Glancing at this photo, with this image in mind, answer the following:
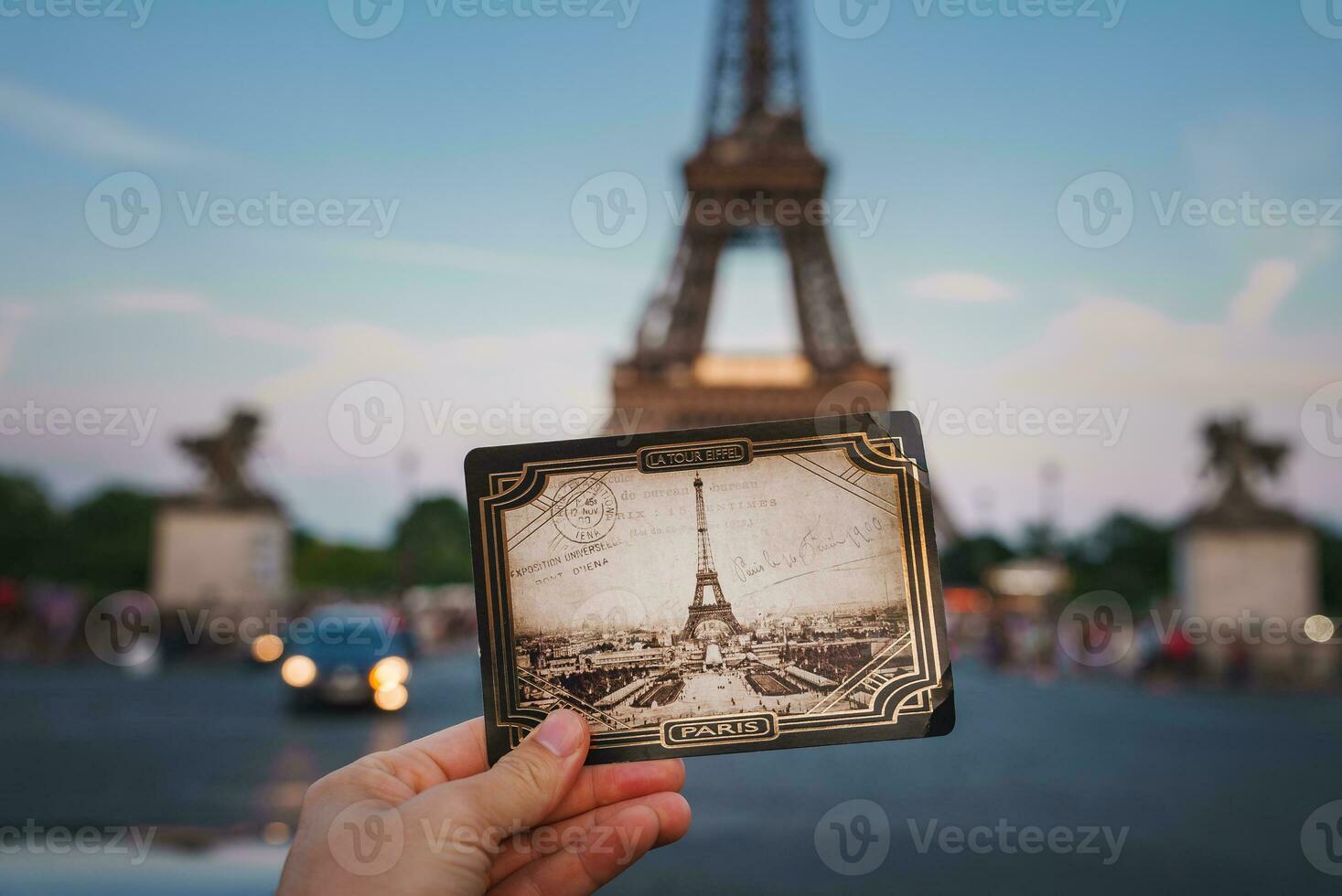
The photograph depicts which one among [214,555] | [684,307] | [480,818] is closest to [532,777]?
[480,818]

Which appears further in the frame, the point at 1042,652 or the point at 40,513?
the point at 40,513

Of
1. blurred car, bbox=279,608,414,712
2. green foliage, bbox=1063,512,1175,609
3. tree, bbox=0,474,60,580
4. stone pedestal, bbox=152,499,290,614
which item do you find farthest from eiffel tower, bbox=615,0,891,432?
tree, bbox=0,474,60,580

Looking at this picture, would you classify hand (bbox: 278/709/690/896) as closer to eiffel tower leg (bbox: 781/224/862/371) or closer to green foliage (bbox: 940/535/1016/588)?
eiffel tower leg (bbox: 781/224/862/371)

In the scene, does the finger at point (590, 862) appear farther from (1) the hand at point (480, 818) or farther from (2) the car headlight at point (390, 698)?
(2) the car headlight at point (390, 698)

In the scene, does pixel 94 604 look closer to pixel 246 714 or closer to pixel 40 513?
pixel 246 714

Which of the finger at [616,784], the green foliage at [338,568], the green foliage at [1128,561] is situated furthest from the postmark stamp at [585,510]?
the green foliage at [338,568]

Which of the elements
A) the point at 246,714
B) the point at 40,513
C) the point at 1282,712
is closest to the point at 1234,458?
the point at 1282,712
